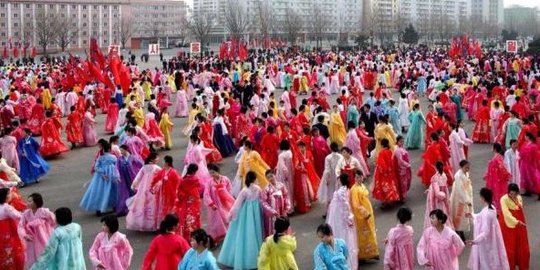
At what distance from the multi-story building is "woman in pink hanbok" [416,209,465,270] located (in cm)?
5778

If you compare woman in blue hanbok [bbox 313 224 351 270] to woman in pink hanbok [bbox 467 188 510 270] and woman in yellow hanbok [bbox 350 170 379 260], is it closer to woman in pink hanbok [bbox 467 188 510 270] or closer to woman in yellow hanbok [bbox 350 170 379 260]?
woman in yellow hanbok [bbox 350 170 379 260]

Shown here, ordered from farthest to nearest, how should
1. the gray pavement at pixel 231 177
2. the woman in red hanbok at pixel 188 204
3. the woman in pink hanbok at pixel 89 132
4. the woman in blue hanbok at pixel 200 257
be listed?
the woman in pink hanbok at pixel 89 132
the gray pavement at pixel 231 177
the woman in red hanbok at pixel 188 204
the woman in blue hanbok at pixel 200 257

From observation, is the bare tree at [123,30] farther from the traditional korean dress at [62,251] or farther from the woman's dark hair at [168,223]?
the woman's dark hair at [168,223]

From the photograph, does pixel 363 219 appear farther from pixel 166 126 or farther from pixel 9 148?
pixel 166 126

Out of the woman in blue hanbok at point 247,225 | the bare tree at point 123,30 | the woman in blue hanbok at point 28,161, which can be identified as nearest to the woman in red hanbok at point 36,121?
the woman in blue hanbok at point 28,161

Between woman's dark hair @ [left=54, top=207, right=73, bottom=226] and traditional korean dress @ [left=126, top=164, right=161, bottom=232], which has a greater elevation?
woman's dark hair @ [left=54, top=207, right=73, bottom=226]

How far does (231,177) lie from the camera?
12734 mm

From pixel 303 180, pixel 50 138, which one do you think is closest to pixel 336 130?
pixel 303 180

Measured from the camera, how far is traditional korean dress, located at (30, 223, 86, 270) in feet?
20.4

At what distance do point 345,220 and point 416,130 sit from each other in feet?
25.3

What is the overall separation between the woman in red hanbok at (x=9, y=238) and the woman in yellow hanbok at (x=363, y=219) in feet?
11.9

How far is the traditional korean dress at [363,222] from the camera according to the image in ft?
25.0

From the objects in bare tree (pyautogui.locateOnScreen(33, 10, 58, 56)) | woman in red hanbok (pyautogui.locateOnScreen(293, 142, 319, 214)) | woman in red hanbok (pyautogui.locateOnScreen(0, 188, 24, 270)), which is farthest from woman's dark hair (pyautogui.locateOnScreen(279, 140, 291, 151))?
bare tree (pyautogui.locateOnScreen(33, 10, 58, 56))

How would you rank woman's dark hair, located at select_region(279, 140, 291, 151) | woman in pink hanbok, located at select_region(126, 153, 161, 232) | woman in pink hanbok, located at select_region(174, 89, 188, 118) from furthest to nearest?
woman in pink hanbok, located at select_region(174, 89, 188, 118) < woman's dark hair, located at select_region(279, 140, 291, 151) < woman in pink hanbok, located at select_region(126, 153, 161, 232)
